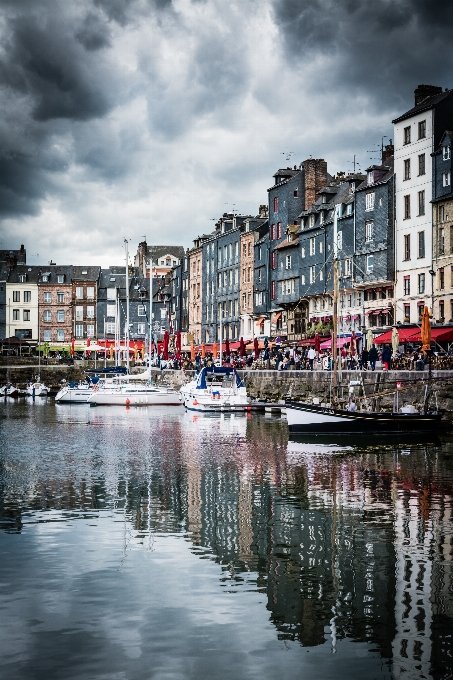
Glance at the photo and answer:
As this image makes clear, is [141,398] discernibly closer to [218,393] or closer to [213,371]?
[213,371]

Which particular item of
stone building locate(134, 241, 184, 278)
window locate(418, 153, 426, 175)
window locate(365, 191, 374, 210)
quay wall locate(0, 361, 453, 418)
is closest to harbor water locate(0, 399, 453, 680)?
quay wall locate(0, 361, 453, 418)

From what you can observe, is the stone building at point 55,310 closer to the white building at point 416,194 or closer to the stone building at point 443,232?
the white building at point 416,194

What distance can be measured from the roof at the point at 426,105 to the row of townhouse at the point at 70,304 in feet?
231

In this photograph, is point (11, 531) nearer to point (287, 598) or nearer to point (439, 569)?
point (287, 598)

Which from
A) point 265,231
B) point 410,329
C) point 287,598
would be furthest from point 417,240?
point 287,598

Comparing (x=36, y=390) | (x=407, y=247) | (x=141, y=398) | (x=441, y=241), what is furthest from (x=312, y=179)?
(x=36, y=390)

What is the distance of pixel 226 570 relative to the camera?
582 inches

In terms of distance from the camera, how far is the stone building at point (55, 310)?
130 metres

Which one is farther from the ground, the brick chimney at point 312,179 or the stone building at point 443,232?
the brick chimney at point 312,179

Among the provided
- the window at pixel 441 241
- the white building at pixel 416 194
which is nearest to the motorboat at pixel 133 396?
the white building at pixel 416 194

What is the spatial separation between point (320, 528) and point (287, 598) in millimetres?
5242

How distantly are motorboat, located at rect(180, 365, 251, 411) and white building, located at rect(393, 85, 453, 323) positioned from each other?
40.4 feet

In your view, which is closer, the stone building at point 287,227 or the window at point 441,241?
the window at point 441,241

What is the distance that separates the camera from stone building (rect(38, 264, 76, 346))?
130 m
